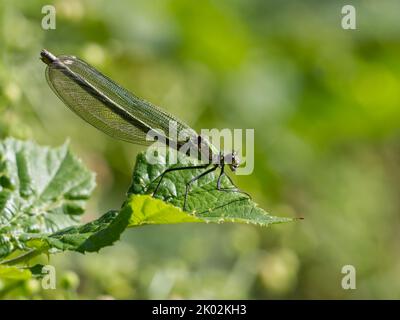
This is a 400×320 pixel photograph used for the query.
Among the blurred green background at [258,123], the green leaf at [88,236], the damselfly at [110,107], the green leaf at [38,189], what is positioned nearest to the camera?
the green leaf at [88,236]

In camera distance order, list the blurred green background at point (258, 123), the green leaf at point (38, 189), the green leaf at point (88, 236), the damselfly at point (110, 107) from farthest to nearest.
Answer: the blurred green background at point (258, 123), the damselfly at point (110, 107), the green leaf at point (38, 189), the green leaf at point (88, 236)

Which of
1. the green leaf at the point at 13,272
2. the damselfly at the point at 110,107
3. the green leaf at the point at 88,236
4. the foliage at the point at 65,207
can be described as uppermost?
the damselfly at the point at 110,107

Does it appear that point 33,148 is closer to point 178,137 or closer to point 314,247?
point 178,137

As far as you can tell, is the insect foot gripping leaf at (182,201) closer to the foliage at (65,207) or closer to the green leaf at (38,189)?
the foliage at (65,207)

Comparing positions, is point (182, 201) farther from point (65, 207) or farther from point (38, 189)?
point (38, 189)

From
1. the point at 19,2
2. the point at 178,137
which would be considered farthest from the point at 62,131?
the point at 178,137

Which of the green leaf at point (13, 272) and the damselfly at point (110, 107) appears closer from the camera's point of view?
the green leaf at point (13, 272)

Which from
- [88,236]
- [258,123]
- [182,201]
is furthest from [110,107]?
[258,123]

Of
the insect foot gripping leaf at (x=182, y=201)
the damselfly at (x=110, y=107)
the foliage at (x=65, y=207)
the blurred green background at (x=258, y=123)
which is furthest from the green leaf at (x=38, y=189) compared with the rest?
the blurred green background at (x=258, y=123)
